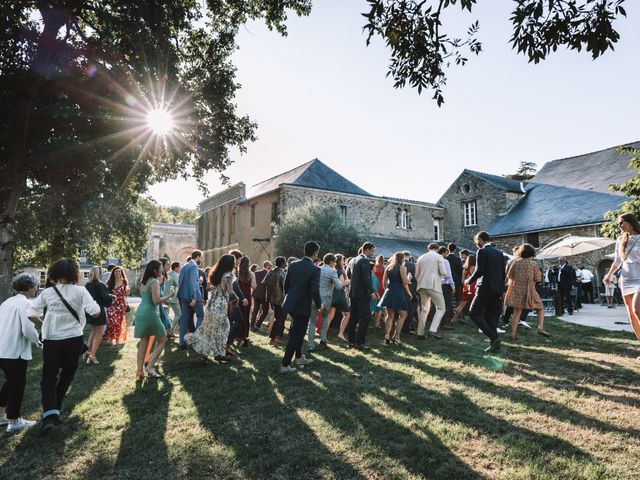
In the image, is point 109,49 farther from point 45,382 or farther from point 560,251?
point 560,251

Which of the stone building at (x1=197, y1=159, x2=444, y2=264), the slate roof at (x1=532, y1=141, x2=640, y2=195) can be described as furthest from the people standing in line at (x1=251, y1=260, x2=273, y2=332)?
the slate roof at (x1=532, y1=141, x2=640, y2=195)

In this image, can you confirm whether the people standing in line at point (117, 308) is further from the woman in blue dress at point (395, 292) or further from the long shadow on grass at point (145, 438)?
the woman in blue dress at point (395, 292)

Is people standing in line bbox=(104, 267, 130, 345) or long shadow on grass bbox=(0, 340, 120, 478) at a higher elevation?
people standing in line bbox=(104, 267, 130, 345)

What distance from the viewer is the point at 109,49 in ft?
37.2

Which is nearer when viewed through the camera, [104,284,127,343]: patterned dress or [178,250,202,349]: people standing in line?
[178,250,202,349]: people standing in line

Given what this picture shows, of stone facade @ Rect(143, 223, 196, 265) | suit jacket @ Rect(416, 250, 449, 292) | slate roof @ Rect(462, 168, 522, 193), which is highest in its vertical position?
slate roof @ Rect(462, 168, 522, 193)

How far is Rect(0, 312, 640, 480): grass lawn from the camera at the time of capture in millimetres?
3154

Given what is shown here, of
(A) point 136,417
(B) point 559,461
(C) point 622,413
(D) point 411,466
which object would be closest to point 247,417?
(A) point 136,417

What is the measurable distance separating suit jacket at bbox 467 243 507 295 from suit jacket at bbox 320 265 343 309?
276 centimetres

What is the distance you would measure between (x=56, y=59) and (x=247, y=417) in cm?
1121

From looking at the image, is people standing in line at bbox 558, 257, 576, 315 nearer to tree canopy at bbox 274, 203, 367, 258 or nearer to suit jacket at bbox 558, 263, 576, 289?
suit jacket at bbox 558, 263, 576, 289

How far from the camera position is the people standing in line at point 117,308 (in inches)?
359

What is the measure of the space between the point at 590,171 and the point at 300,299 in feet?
95.8

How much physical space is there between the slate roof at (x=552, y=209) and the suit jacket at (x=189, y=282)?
22.8 m
